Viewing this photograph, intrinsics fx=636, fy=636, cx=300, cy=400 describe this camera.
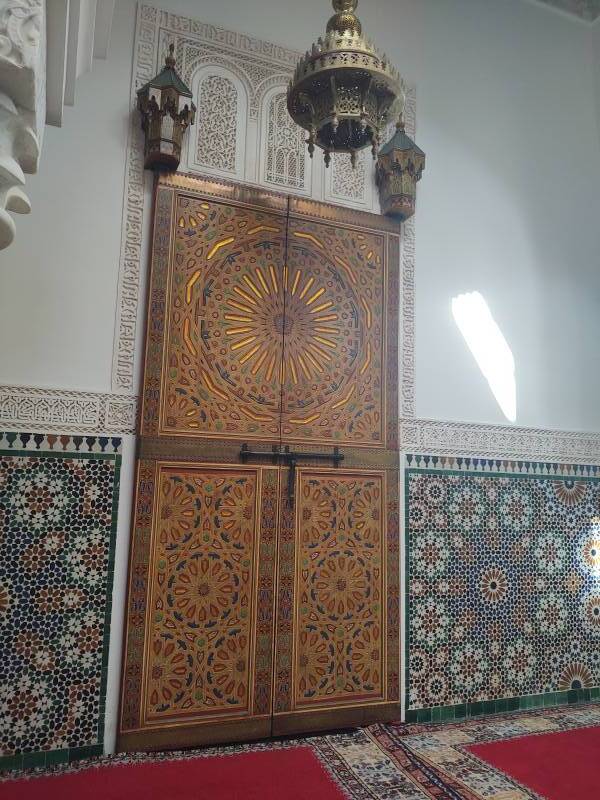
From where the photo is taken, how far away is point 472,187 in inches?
134

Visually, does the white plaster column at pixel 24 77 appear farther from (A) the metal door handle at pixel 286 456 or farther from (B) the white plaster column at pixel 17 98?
(A) the metal door handle at pixel 286 456

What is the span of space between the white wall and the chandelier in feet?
3.01

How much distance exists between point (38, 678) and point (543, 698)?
230 centimetres

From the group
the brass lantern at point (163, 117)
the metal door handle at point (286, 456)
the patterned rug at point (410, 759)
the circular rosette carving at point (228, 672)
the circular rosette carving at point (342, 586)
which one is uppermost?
the brass lantern at point (163, 117)

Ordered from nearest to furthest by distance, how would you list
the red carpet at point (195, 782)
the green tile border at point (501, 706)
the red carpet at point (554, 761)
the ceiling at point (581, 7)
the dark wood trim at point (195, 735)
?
the red carpet at point (195, 782) < the red carpet at point (554, 761) < the dark wood trim at point (195, 735) < the green tile border at point (501, 706) < the ceiling at point (581, 7)

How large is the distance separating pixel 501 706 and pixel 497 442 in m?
1.25

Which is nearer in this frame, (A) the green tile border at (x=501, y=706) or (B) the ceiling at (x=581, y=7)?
(A) the green tile border at (x=501, y=706)

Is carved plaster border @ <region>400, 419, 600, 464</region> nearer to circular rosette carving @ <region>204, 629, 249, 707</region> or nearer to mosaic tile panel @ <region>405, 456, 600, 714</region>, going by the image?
mosaic tile panel @ <region>405, 456, 600, 714</region>

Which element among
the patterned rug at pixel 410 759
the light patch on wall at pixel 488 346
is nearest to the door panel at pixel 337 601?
the patterned rug at pixel 410 759

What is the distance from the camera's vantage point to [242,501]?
2645mm

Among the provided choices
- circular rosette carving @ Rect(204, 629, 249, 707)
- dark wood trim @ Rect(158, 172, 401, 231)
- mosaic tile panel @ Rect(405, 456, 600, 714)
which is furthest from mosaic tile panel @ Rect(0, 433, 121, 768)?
mosaic tile panel @ Rect(405, 456, 600, 714)

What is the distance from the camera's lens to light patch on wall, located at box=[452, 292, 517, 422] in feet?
10.7

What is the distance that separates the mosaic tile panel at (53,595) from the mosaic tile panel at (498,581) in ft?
4.43

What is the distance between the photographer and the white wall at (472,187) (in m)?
2.60
